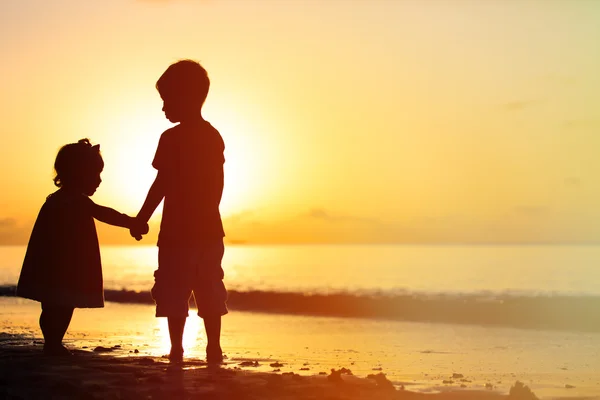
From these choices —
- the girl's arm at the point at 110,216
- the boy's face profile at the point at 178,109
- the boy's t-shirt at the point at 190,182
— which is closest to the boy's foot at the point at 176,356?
the boy's t-shirt at the point at 190,182

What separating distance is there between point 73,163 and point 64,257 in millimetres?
856

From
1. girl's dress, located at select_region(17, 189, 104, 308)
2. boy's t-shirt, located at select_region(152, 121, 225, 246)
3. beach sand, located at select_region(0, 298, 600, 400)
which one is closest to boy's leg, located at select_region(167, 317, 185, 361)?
beach sand, located at select_region(0, 298, 600, 400)

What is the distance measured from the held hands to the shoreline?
3.67 ft

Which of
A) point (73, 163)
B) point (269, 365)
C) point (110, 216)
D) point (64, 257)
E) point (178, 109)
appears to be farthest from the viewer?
point (269, 365)

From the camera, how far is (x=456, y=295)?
2170cm

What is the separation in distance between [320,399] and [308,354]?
14.6 feet

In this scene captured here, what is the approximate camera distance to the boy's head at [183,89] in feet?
21.3

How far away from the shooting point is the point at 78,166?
6.97 metres

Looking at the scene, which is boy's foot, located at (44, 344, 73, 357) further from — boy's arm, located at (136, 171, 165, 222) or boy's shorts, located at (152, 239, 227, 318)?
boy's arm, located at (136, 171, 165, 222)

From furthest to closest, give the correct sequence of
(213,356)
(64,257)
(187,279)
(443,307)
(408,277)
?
(408,277), (443,307), (64,257), (213,356), (187,279)

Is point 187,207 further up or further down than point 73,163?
further down

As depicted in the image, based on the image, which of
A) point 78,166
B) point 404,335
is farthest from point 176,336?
point 404,335

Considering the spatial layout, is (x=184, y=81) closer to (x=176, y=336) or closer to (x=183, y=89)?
(x=183, y=89)

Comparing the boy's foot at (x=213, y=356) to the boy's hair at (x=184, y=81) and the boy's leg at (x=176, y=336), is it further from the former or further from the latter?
the boy's hair at (x=184, y=81)
